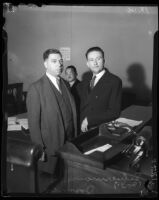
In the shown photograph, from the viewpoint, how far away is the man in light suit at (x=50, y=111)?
2029 millimetres

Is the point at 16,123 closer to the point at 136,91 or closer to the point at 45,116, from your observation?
the point at 45,116

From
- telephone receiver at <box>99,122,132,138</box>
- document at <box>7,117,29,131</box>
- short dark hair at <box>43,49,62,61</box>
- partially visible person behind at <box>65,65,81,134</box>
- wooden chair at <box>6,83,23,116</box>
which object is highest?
short dark hair at <box>43,49,62,61</box>

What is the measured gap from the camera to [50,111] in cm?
203

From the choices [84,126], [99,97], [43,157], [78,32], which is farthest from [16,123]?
[78,32]

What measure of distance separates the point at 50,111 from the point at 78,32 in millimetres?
580

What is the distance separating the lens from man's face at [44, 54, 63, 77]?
2020 mm

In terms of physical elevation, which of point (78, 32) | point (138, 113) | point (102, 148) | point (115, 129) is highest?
point (78, 32)

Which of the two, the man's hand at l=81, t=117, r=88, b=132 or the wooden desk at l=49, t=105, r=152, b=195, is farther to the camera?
the man's hand at l=81, t=117, r=88, b=132

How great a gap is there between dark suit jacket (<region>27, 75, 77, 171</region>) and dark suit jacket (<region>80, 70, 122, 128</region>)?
190 millimetres

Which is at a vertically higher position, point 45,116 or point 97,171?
point 45,116

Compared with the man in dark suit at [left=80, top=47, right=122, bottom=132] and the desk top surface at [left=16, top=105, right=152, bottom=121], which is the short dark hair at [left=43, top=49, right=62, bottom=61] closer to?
the man in dark suit at [left=80, top=47, right=122, bottom=132]

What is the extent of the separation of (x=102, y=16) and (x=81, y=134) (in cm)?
83

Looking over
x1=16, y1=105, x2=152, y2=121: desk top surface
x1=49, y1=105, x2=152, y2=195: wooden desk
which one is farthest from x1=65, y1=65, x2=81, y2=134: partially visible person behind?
x1=16, y1=105, x2=152, y2=121: desk top surface

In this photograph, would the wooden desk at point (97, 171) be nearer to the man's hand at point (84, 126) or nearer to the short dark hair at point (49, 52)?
the man's hand at point (84, 126)
